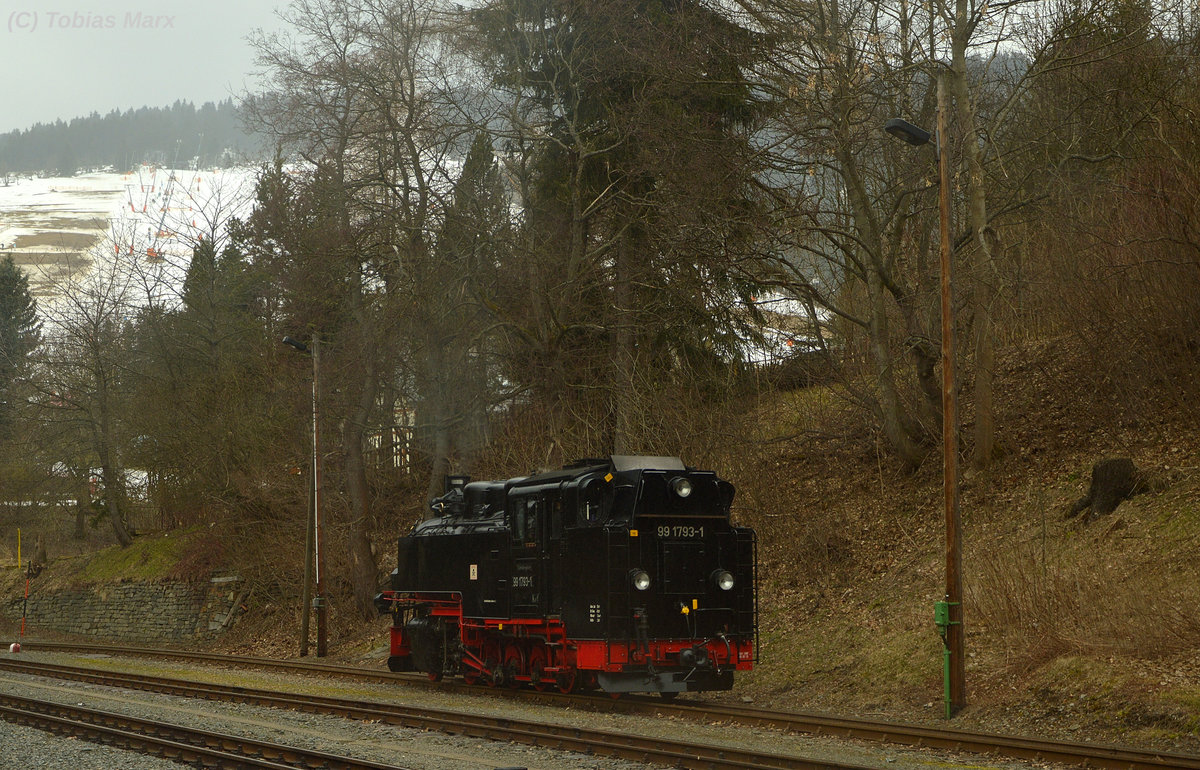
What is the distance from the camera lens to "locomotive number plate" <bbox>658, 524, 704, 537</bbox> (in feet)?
45.7

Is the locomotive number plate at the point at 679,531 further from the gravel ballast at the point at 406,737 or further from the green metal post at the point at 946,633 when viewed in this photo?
the green metal post at the point at 946,633

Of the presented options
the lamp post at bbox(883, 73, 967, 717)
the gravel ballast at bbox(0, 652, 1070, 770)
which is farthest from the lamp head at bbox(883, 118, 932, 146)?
the gravel ballast at bbox(0, 652, 1070, 770)

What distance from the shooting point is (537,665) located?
603 inches

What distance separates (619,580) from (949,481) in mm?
4367

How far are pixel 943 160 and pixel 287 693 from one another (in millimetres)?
12544

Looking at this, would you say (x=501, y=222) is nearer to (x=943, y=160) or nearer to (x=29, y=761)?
(x=943, y=160)

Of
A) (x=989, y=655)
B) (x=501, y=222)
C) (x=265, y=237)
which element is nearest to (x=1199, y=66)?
(x=989, y=655)

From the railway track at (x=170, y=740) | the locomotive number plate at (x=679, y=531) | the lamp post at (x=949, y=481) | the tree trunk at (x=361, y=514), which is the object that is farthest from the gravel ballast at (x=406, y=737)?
the tree trunk at (x=361, y=514)

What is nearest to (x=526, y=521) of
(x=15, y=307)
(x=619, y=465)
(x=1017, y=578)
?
(x=619, y=465)

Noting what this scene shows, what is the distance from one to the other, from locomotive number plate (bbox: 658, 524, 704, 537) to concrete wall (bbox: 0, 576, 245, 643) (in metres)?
24.0

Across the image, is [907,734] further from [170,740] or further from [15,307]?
[15,307]

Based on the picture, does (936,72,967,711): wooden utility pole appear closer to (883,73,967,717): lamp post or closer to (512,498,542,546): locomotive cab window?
(883,73,967,717): lamp post

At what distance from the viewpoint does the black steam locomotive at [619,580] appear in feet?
44.5

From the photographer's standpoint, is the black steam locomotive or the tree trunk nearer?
the black steam locomotive
